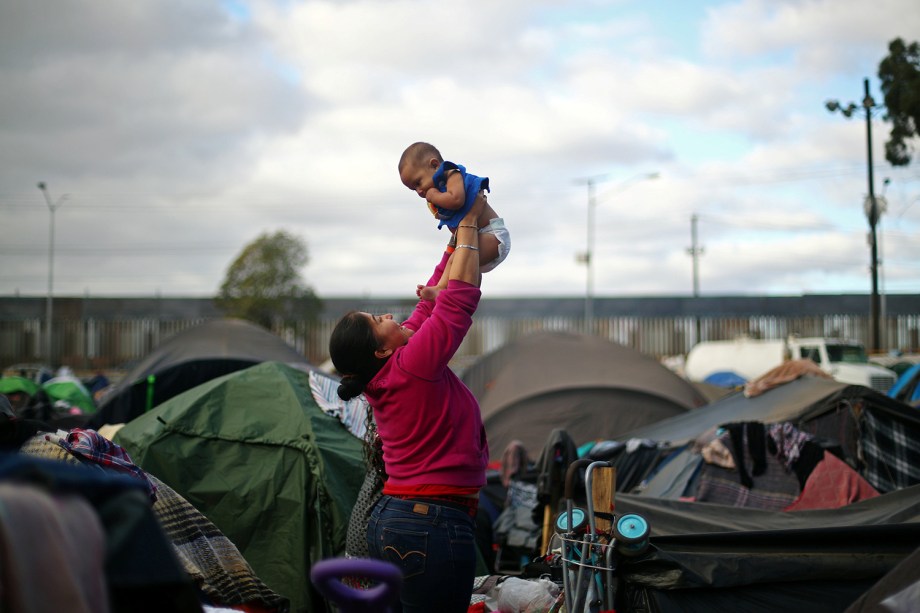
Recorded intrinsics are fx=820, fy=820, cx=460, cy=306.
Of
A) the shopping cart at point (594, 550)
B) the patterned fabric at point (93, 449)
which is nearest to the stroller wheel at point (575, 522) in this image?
the shopping cart at point (594, 550)

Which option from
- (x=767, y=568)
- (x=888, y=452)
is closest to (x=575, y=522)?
(x=767, y=568)

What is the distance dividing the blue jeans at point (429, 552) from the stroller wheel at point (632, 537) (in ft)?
3.42

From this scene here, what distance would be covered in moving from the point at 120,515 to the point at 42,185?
38337 mm

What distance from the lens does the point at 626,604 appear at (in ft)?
11.6

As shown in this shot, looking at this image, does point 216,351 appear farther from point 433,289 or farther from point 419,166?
point 433,289

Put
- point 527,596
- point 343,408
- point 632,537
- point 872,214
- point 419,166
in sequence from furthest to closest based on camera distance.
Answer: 1. point 872,214
2. point 343,408
3. point 527,596
4. point 632,537
5. point 419,166

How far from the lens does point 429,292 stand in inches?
112

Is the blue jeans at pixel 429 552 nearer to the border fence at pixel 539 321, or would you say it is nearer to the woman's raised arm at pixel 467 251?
the woman's raised arm at pixel 467 251

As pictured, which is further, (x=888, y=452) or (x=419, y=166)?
(x=888, y=452)

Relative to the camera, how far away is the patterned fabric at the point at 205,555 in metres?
3.45

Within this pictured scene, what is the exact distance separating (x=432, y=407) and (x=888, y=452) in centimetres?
577

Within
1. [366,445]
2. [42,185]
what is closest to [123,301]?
[42,185]

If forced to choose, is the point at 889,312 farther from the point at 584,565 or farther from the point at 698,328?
the point at 584,565

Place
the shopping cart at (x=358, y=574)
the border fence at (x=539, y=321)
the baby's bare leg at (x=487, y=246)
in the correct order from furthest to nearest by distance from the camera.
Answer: the border fence at (x=539, y=321), the baby's bare leg at (x=487, y=246), the shopping cart at (x=358, y=574)
